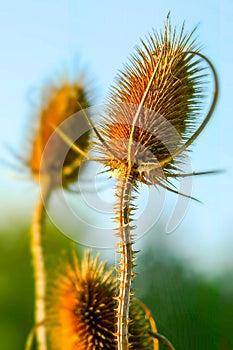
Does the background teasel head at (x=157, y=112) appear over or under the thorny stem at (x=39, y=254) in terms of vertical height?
over

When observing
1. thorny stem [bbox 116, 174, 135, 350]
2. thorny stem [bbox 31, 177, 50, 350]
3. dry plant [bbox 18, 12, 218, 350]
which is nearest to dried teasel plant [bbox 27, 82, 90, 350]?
thorny stem [bbox 31, 177, 50, 350]

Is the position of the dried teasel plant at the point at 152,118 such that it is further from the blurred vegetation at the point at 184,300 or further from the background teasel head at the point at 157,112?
the blurred vegetation at the point at 184,300

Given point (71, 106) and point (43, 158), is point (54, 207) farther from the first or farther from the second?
point (71, 106)

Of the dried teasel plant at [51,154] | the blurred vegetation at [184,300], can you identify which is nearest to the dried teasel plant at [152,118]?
the blurred vegetation at [184,300]

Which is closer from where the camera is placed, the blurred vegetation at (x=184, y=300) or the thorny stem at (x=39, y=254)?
the blurred vegetation at (x=184, y=300)

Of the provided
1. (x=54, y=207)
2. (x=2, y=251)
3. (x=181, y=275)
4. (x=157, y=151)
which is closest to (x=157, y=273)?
(x=181, y=275)

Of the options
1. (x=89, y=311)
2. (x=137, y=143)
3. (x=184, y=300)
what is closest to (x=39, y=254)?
(x=184, y=300)

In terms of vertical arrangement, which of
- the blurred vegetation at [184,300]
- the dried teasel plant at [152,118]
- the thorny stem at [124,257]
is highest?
the dried teasel plant at [152,118]
